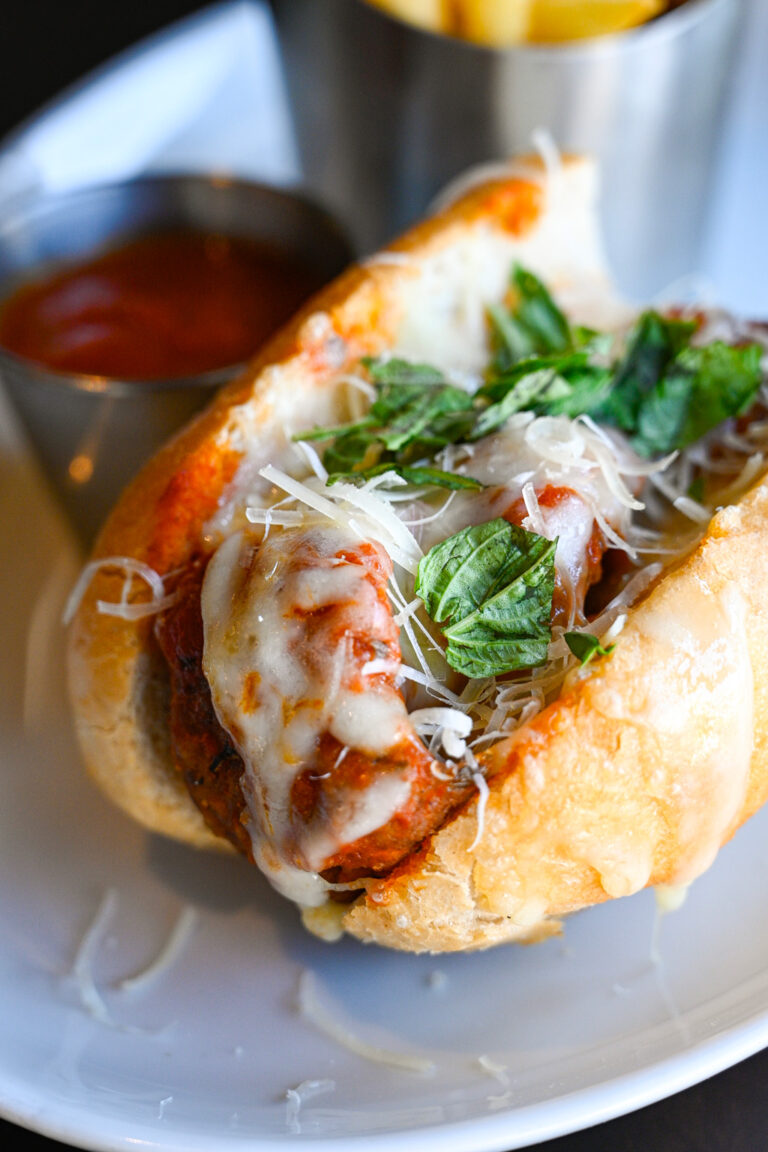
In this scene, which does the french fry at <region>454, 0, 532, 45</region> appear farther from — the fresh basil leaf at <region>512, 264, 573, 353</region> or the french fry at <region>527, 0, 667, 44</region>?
the fresh basil leaf at <region>512, 264, 573, 353</region>

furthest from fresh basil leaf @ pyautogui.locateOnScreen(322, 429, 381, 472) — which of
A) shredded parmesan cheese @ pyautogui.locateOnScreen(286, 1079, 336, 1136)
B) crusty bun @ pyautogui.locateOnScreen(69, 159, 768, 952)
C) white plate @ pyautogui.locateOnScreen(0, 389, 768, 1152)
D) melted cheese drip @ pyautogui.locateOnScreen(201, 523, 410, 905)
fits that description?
shredded parmesan cheese @ pyautogui.locateOnScreen(286, 1079, 336, 1136)

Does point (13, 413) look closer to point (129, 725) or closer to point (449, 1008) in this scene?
point (129, 725)

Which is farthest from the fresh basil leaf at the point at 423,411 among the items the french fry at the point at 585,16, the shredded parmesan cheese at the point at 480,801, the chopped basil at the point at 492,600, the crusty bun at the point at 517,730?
the french fry at the point at 585,16

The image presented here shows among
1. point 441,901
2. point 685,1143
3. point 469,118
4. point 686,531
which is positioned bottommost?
point 685,1143

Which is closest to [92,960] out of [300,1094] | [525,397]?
[300,1094]

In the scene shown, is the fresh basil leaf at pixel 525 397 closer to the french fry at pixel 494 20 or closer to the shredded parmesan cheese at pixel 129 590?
the shredded parmesan cheese at pixel 129 590

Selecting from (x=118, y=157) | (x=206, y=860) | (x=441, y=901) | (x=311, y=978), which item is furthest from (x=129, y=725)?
(x=118, y=157)
